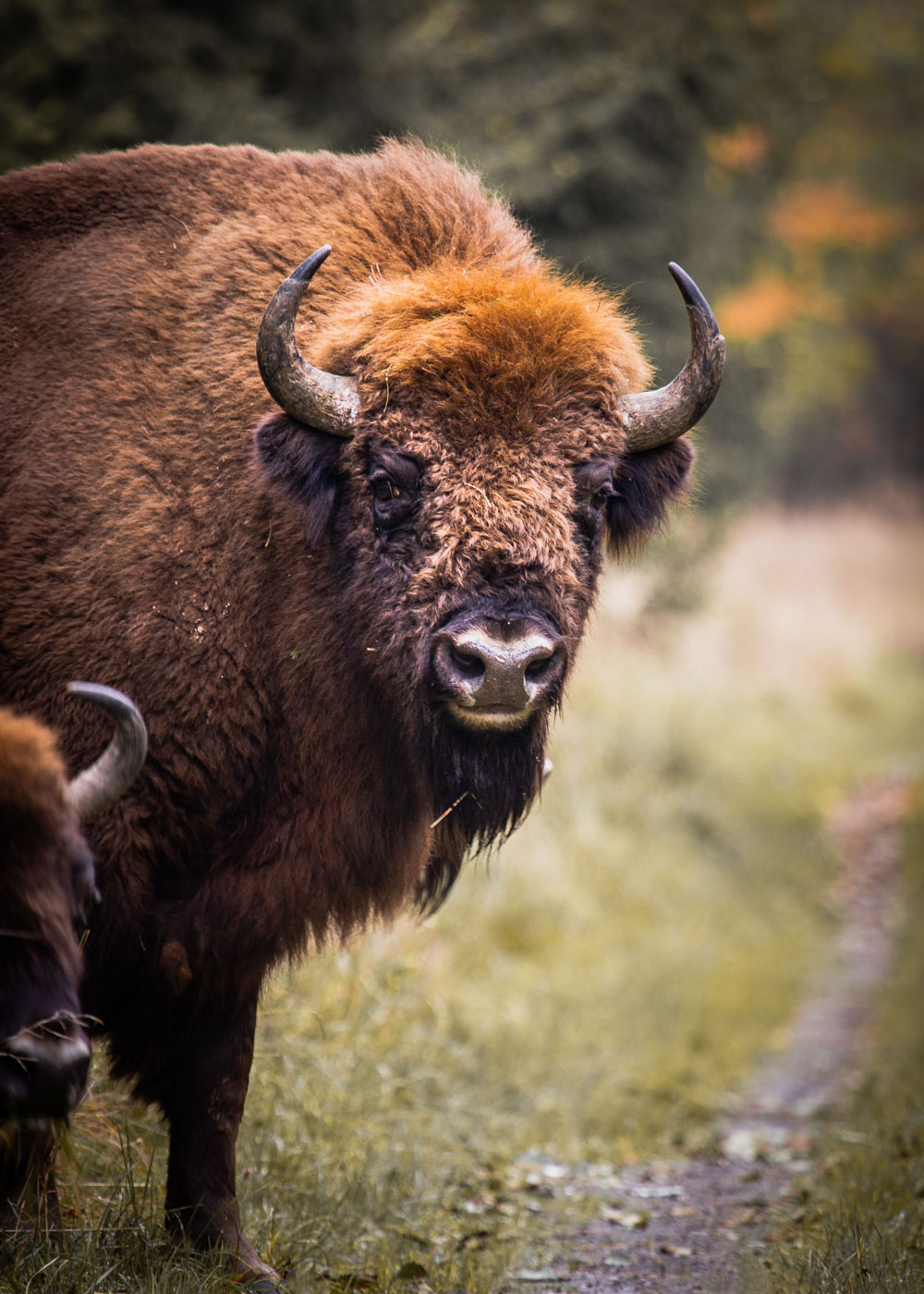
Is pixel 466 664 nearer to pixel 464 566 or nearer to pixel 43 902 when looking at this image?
pixel 464 566

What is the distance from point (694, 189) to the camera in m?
11.4

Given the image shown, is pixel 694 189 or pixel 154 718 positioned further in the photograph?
pixel 694 189

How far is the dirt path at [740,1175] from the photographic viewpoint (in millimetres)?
4129

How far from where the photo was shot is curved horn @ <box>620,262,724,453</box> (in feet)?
13.0

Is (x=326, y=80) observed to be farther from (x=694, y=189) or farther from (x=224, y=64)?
(x=694, y=189)

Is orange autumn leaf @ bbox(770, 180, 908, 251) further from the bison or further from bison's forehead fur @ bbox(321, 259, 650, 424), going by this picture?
the bison

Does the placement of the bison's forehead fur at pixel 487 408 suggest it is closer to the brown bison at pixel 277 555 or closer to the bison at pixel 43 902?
the brown bison at pixel 277 555

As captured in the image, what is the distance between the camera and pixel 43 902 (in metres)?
2.88

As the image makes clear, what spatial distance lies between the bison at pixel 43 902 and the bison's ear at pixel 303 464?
981 millimetres

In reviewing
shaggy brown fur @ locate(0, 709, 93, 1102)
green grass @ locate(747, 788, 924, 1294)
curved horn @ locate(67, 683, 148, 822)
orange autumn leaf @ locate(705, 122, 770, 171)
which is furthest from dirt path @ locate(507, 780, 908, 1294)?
orange autumn leaf @ locate(705, 122, 770, 171)

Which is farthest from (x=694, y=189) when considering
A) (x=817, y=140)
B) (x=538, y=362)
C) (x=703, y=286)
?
(x=817, y=140)

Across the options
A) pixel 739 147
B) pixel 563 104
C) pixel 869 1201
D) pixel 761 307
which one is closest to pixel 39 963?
pixel 869 1201

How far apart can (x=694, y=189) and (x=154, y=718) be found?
30.9 ft

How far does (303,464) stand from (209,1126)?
6.94 ft
